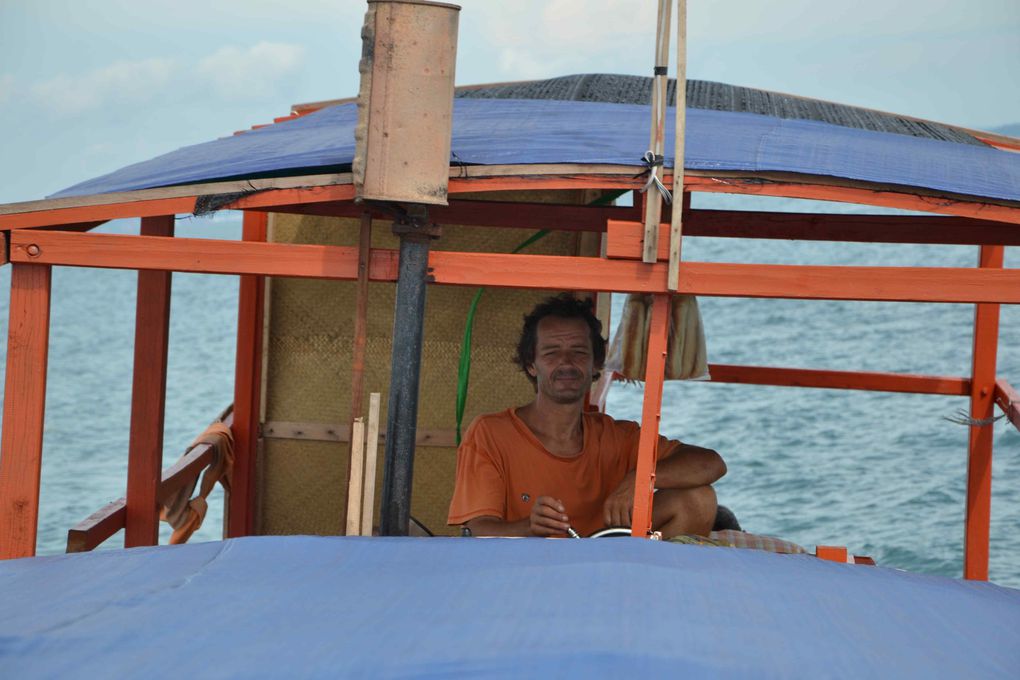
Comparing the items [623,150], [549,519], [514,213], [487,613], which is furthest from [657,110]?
[514,213]

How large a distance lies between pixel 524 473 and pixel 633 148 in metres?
1.27

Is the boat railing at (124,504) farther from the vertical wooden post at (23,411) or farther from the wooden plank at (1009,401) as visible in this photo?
Answer: the wooden plank at (1009,401)

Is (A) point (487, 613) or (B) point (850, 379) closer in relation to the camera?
(A) point (487, 613)

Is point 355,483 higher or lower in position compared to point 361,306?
lower

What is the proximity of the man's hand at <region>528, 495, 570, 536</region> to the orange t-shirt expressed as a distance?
1.20 ft

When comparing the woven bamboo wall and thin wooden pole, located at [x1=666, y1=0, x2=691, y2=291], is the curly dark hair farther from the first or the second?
the woven bamboo wall

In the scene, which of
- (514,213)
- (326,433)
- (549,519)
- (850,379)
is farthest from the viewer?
(326,433)

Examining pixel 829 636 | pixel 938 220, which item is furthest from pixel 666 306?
pixel 938 220

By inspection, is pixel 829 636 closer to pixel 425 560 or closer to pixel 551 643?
pixel 551 643

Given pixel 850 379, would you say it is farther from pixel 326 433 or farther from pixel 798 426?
pixel 798 426

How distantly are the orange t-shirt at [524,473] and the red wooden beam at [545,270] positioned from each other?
3.38 ft

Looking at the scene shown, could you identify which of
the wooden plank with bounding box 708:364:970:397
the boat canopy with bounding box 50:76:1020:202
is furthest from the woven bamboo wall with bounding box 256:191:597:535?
the boat canopy with bounding box 50:76:1020:202

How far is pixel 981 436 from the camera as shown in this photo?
18.4 feet

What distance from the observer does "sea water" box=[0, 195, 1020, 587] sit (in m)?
16.6
